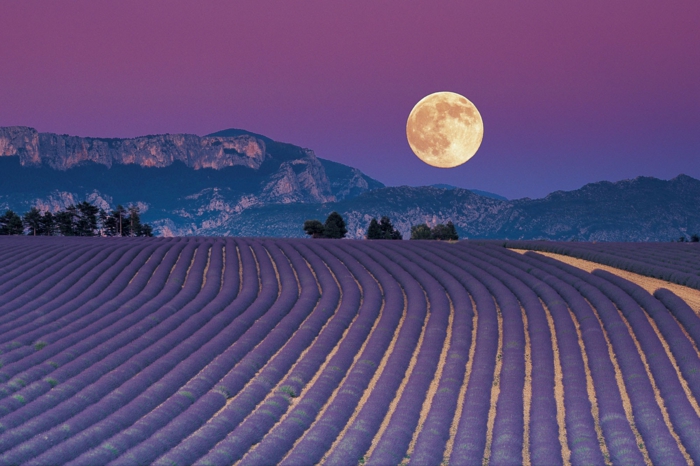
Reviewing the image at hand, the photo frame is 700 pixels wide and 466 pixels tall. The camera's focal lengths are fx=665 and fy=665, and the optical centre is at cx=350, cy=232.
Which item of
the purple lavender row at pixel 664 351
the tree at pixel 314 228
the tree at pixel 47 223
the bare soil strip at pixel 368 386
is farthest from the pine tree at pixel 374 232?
the bare soil strip at pixel 368 386

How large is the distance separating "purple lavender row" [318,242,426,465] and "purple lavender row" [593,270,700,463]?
5.83m

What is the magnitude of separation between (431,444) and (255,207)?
17924cm

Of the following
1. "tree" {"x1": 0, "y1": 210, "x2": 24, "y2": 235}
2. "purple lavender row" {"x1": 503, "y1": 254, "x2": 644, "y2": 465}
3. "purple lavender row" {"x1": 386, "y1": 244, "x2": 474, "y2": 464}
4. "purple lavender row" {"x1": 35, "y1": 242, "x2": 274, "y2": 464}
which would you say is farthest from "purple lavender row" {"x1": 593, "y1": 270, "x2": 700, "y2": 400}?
"tree" {"x1": 0, "y1": 210, "x2": 24, "y2": 235}

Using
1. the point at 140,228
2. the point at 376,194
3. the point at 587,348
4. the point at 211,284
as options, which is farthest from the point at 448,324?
the point at 376,194

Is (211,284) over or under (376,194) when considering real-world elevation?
under

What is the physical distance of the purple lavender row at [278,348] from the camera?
40.9 ft

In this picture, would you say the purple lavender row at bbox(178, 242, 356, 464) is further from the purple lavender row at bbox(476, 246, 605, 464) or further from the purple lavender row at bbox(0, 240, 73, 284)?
the purple lavender row at bbox(0, 240, 73, 284)

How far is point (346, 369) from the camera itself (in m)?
17.4

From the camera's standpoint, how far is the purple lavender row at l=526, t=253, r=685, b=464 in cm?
1236

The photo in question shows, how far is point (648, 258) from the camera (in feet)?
103

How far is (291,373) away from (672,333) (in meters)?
10.8

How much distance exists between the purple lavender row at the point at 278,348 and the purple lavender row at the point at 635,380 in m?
8.47

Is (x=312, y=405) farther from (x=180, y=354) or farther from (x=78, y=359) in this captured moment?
(x=78, y=359)

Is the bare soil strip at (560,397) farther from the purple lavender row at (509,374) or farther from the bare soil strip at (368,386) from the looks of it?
the bare soil strip at (368,386)
